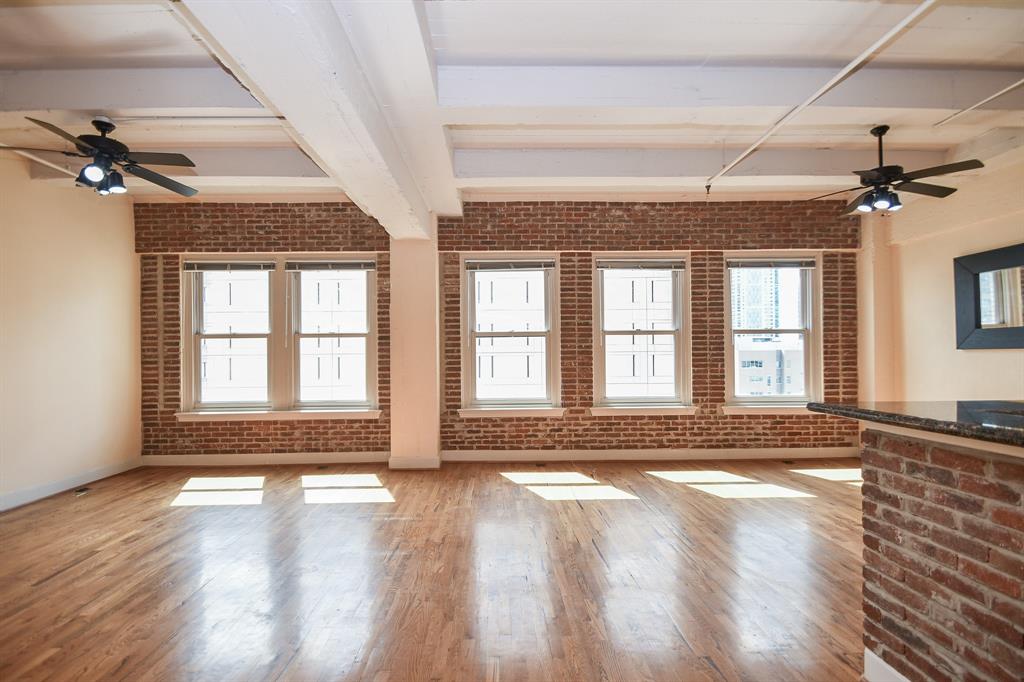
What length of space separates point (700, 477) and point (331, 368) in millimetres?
4250

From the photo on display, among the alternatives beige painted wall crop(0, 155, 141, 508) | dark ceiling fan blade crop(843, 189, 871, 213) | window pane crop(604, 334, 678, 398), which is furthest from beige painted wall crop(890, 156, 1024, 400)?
beige painted wall crop(0, 155, 141, 508)

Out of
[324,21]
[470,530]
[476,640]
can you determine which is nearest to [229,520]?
[470,530]

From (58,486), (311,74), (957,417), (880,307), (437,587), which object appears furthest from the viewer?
(880,307)

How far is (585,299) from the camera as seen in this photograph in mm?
6141

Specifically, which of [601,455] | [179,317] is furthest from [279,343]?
[601,455]

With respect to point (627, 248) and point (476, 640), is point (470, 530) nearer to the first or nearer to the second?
point (476, 640)

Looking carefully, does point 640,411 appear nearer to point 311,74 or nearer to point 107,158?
point 311,74

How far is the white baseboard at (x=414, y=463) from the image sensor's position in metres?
5.79

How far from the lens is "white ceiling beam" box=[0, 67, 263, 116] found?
11.4ft

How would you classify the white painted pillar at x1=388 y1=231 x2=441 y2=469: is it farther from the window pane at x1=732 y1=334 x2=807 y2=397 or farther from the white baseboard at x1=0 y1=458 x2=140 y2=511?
the window pane at x1=732 y1=334 x2=807 y2=397

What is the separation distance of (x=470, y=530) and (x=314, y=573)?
3.64 ft

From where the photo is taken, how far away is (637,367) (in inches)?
246

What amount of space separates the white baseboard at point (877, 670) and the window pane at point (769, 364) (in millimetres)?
4539

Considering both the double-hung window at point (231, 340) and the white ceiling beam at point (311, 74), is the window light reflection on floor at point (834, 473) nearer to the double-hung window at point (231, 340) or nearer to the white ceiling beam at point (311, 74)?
the white ceiling beam at point (311, 74)
